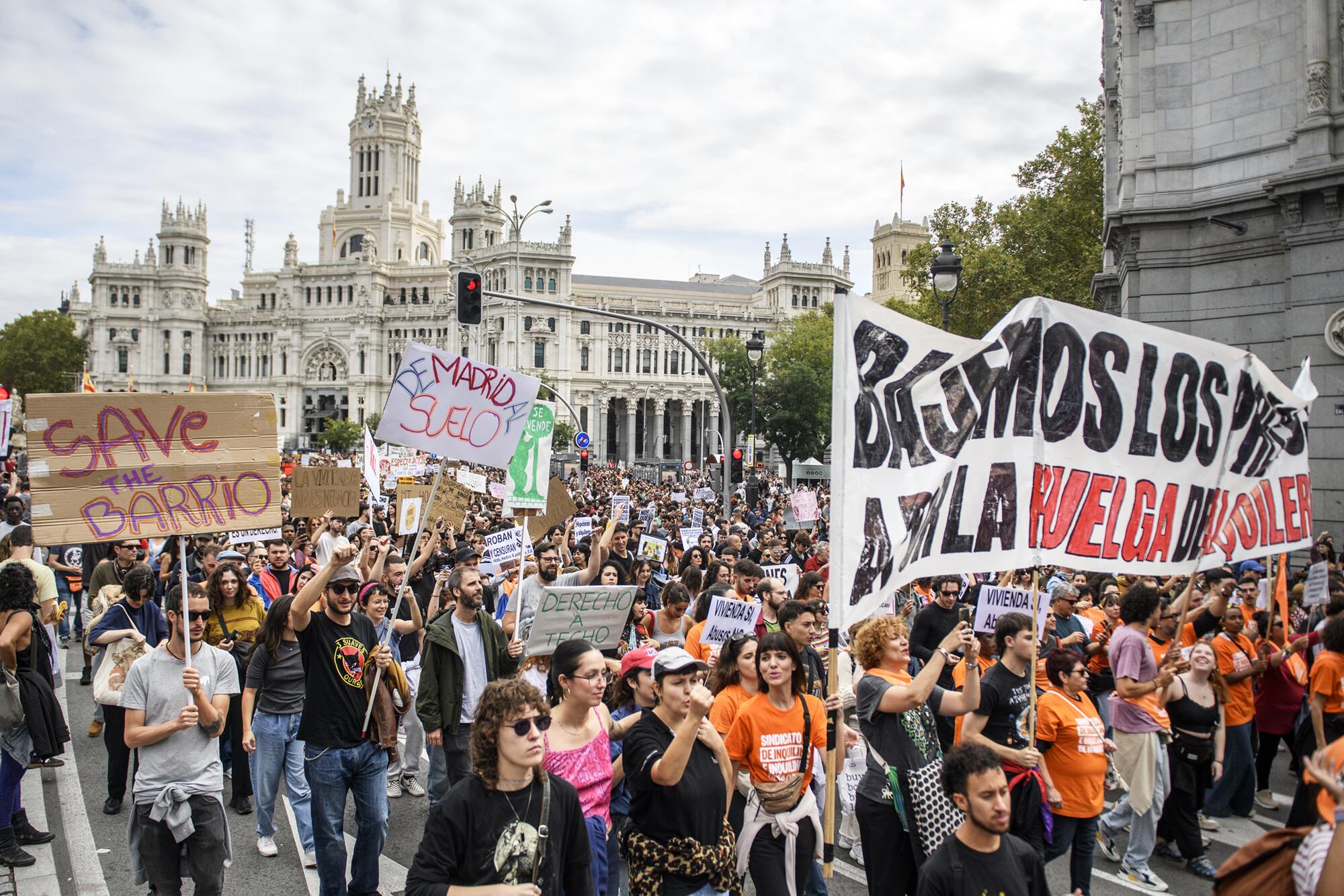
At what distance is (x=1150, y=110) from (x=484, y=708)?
62.4ft

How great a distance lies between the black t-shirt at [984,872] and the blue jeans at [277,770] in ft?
14.3

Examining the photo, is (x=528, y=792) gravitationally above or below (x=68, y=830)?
above

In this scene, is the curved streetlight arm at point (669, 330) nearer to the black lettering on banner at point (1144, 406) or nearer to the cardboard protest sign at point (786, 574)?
the cardboard protest sign at point (786, 574)

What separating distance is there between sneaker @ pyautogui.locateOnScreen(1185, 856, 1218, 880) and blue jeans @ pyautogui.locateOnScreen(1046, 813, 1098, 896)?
1648mm

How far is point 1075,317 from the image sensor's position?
5.14m

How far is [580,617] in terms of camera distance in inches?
234

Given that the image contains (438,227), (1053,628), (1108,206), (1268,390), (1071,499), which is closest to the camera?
(1071,499)

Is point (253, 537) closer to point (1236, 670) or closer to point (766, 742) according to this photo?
point (766, 742)

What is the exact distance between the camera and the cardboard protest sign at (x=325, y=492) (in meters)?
13.0

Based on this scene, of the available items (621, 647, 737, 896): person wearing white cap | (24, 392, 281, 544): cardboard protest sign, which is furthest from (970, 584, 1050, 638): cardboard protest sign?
(24, 392, 281, 544): cardboard protest sign

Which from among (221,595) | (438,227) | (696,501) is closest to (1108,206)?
(696,501)

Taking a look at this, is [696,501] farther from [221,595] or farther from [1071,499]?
[1071,499]

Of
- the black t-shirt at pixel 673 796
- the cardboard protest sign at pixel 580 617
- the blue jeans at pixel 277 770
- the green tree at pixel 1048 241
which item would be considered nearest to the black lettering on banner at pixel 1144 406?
the black t-shirt at pixel 673 796

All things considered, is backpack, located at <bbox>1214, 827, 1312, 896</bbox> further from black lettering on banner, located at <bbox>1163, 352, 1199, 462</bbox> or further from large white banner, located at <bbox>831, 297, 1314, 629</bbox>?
black lettering on banner, located at <bbox>1163, 352, 1199, 462</bbox>
